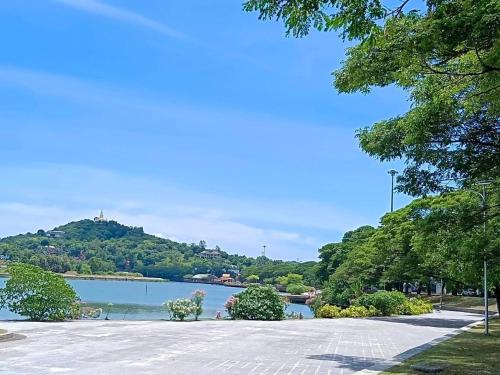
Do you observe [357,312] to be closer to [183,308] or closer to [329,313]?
[329,313]

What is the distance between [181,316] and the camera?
20953mm

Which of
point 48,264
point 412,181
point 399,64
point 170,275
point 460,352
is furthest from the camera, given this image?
point 170,275

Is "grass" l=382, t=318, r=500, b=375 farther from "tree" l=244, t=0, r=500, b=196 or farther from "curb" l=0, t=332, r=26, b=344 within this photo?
"curb" l=0, t=332, r=26, b=344

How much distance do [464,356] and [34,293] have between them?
474 inches

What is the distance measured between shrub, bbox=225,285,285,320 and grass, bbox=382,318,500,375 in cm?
693

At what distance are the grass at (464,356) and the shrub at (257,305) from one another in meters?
6.93

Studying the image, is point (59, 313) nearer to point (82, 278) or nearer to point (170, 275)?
point (82, 278)

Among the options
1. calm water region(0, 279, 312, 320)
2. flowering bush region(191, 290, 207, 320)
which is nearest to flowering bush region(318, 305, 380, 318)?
calm water region(0, 279, 312, 320)

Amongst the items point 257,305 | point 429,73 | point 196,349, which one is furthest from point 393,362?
point 257,305

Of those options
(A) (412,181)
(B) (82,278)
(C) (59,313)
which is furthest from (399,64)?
(B) (82,278)

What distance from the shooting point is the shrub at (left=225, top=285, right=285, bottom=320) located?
859 inches

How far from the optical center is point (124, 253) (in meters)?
147

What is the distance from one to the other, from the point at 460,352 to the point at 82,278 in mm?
108933

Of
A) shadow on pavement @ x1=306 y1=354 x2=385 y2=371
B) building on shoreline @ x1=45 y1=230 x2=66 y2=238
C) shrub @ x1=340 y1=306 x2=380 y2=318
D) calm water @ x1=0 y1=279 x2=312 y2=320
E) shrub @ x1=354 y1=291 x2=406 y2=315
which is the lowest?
calm water @ x1=0 y1=279 x2=312 y2=320
